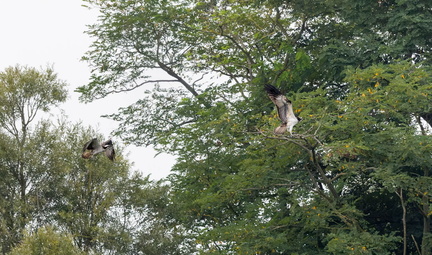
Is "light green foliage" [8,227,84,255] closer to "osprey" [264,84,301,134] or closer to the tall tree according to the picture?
the tall tree

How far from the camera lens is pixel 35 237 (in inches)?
923

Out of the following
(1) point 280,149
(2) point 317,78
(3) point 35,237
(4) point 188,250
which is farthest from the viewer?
(4) point 188,250

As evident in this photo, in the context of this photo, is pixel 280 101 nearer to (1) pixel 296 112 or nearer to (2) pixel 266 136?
(2) pixel 266 136


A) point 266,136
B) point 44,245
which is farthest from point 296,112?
point 44,245

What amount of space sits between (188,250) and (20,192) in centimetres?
730

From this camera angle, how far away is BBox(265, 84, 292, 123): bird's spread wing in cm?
1144

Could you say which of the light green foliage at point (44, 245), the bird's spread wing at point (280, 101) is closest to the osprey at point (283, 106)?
the bird's spread wing at point (280, 101)

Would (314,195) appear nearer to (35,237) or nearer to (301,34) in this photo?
(301,34)

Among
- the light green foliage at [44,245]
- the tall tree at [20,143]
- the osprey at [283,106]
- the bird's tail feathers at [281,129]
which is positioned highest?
the tall tree at [20,143]

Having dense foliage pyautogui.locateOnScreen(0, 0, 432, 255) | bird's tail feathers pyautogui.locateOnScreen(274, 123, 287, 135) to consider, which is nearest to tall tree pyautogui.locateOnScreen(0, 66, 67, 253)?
dense foliage pyautogui.locateOnScreen(0, 0, 432, 255)

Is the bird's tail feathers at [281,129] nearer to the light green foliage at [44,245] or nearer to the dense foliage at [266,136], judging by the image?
the dense foliage at [266,136]

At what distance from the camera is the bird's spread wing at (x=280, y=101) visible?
37.5 feet

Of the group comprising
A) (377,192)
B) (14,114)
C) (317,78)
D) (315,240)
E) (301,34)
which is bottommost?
(315,240)

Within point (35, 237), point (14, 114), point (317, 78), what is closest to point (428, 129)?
point (317, 78)
